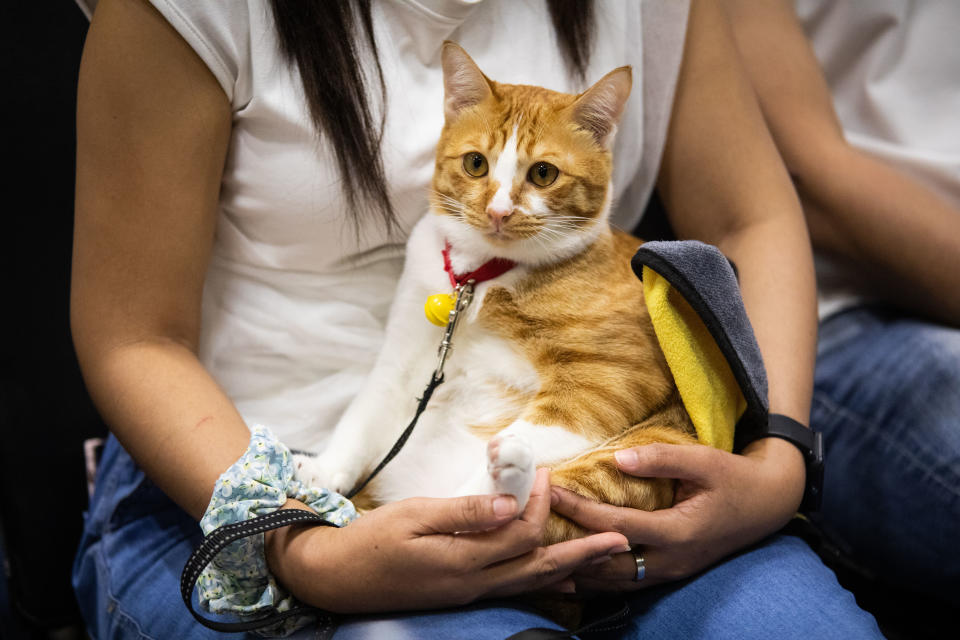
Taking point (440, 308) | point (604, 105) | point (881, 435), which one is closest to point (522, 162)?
point (604, 105)

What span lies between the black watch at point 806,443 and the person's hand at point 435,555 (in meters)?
0.41

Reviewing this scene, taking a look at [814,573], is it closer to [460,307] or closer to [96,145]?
[460,307]

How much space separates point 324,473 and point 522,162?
1.94 feet

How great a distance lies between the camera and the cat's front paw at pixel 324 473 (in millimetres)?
1068

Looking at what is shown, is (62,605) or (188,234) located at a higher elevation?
(188,234)

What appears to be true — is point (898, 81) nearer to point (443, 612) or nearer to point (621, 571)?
point (621, 571)

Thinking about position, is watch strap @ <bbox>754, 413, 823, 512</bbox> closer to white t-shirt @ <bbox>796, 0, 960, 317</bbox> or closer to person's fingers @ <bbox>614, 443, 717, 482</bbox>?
person's fingers @ <bbox>614, 443, 717, 482</bbox>

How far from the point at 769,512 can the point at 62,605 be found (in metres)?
1.52

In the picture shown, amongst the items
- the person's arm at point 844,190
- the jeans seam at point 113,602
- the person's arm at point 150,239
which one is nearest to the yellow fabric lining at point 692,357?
the person's arm at point 150,239

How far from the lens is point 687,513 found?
3.35ft

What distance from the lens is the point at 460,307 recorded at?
3.69 ft

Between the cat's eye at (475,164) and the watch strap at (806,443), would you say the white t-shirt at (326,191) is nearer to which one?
the cat's eye at (475,164)

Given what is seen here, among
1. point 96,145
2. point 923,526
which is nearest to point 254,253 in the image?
point 96,145

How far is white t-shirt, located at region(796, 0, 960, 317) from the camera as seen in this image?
1.68 meters
